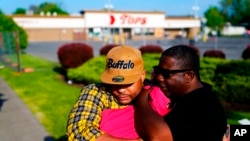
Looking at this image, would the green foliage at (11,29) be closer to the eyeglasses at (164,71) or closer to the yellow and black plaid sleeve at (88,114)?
the yellow and black plaid sleeve at (88,114)

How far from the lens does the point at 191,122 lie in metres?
1.75

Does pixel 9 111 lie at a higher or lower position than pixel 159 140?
lower

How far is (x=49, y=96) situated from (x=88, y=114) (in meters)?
8.64

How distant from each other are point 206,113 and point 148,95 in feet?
1.13

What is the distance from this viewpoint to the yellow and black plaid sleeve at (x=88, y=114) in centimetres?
192

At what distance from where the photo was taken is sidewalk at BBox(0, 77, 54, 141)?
6517mm

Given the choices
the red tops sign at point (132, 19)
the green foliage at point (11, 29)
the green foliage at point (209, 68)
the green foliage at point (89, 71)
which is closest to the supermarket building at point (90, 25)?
the red tops sign at point (132, 19)

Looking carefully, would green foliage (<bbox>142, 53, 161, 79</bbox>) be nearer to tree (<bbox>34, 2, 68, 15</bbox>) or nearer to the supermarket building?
the supermarket building

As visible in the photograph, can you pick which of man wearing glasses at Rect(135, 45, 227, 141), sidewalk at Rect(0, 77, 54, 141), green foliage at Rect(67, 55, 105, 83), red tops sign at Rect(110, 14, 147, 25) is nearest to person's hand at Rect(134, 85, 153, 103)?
man wearing glasses at Rect(135, 45, 227, 141)

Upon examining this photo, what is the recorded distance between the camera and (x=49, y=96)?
406 inches

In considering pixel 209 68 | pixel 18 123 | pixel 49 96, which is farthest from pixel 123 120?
pixel 49 96

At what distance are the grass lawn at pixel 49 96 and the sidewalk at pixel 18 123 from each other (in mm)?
156

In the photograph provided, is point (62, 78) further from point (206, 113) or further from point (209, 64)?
point (206, 113)

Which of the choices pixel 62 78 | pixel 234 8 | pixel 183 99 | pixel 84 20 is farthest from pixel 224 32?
pixel 183 99
